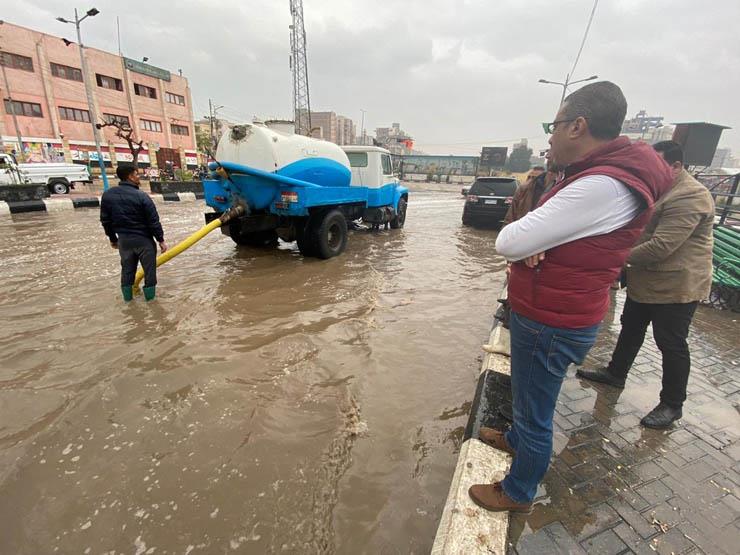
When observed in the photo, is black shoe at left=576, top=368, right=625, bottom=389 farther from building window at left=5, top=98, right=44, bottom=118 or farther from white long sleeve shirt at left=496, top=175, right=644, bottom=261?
building window at left=5, top=98, right=44, bottom=118

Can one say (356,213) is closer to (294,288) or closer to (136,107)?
(294,288)

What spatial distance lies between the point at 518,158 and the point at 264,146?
88454mm

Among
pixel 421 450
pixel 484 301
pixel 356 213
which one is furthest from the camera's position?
pixel 356 213

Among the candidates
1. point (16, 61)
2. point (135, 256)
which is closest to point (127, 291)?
point (135, 256)

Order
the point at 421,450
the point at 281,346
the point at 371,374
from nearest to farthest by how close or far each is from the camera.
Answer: the point at 421,450 < the point at 371,374 < the point at 281,346

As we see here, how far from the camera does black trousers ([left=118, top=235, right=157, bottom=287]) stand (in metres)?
4.19

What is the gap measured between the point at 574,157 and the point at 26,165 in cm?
2126

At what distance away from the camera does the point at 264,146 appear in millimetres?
5535

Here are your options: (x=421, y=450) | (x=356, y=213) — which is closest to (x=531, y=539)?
(x=421, y=450)

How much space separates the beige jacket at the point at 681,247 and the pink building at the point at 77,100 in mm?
35828

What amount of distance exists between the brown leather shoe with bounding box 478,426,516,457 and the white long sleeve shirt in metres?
1.20

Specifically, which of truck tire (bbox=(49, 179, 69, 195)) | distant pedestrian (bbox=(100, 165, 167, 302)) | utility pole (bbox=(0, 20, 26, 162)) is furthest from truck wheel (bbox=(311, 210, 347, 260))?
utility pole (bbox=(0, 20, 26, 162))

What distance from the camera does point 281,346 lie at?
3434mm

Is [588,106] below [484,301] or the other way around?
the other way around
